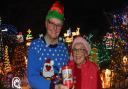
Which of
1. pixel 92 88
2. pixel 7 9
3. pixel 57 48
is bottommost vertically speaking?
pixel 92 88

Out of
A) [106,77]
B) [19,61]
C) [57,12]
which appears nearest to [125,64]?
[106,77]

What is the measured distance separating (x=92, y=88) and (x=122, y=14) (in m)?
28.8

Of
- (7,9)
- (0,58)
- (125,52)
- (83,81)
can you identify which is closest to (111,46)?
(125,52)

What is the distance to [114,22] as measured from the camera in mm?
32906

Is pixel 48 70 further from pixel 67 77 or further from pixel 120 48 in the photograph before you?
pixel 120 48

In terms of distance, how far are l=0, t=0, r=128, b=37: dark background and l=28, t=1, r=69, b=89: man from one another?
144ft

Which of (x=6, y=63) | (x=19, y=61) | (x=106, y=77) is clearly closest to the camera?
→ (x=106, y=77)

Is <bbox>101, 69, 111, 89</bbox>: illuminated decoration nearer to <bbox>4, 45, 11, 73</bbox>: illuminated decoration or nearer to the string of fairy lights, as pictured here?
the string of fairy lights

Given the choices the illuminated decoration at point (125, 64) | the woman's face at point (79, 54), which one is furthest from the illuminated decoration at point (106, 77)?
the woman's face at point (79, 54)

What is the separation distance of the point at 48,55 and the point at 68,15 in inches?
1841

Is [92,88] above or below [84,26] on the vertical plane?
below

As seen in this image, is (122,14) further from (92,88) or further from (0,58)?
(92,88)

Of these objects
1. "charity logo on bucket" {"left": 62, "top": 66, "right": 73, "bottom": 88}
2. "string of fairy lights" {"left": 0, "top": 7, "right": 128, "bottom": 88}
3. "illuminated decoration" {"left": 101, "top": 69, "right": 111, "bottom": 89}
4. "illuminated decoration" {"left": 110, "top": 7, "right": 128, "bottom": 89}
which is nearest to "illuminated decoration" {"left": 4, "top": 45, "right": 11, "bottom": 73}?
"string of fairy lights" {"left": 0, "top": 7, "right": 128, "bottom": 88}

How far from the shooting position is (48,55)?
14.7 feet
